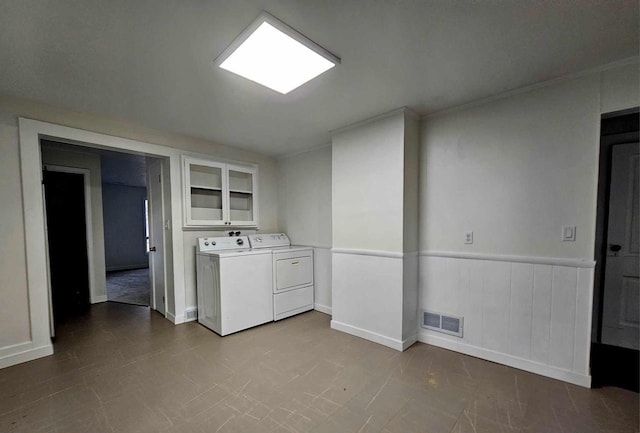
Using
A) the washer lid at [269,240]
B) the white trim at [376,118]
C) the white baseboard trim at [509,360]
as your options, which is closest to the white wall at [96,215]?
the washer lid at [269,240]

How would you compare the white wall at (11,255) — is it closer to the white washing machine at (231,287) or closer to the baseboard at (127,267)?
the white washing machine at (231,287)

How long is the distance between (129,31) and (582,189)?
330 cm

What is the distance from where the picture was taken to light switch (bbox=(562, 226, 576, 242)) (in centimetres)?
204

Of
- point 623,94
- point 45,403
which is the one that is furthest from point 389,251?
point 45,403

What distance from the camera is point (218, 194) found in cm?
383

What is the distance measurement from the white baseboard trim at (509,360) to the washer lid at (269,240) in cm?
233

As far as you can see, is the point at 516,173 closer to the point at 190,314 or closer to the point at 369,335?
the point at 369,335

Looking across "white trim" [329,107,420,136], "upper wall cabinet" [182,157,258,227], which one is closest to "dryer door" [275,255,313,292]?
"upper wall cabinet" [182,157,258,227]

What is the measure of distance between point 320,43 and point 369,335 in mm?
2730

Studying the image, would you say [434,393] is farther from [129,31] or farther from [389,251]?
[129,31]

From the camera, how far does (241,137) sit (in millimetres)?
3467

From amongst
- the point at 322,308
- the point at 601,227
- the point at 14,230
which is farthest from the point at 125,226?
the point at 601,227

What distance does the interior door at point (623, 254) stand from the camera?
2488mm

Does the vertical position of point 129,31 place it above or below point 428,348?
above
